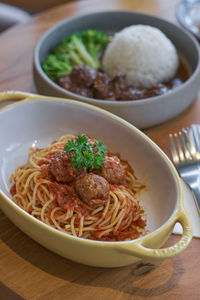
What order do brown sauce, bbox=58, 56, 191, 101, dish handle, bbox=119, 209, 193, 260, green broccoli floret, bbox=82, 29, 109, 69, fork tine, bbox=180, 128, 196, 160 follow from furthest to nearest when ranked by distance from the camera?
1. green broccoli floret, bbox=82, 29, 109, 69
2. brown sauce, bbox=58, 56, 191, 101
3. fork tine, bbox=180, 128, 196, 160
4. dish handle, bbox=119, 209, 193, 260

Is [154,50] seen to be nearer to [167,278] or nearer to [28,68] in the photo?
[28,68]

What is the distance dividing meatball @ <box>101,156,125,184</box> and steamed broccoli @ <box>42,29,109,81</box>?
0.82 m

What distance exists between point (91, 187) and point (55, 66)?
96cm

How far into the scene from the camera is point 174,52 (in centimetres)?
216

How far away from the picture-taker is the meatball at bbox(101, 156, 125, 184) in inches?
52.0

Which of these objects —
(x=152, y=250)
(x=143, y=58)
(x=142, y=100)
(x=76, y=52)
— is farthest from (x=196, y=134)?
(x=76, y=52)

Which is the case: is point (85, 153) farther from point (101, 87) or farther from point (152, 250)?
point (101, 87)

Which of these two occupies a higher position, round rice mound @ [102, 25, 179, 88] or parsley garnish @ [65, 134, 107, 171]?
parsley garnish @ [65, 134, 107, 171]

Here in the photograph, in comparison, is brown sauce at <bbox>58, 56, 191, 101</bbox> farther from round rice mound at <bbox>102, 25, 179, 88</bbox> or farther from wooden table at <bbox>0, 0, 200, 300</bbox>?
wooden table at <bbox>0, 0, 200, 300</bbox>

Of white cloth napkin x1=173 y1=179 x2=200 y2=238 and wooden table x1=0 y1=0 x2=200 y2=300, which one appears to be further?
white cloth napkin x1=173 y1=179 x2=200 y2=238

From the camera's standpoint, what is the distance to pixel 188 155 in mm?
1576

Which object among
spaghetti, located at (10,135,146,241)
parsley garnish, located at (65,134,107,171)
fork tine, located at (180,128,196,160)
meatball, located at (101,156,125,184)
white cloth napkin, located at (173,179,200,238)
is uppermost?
parsley garnish, located at (65,134,107,171)

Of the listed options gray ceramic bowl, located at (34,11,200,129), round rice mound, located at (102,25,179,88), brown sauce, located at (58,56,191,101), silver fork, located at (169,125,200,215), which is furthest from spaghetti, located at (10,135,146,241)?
round rice mound, located at (102,25,179,88)

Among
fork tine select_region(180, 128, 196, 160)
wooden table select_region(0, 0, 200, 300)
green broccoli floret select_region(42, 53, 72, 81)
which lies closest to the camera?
wooden table select_region(0, 0, 200, 300)
